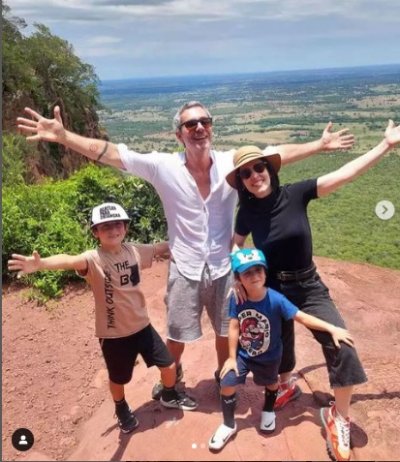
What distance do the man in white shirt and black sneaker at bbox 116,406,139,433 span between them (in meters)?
0.76

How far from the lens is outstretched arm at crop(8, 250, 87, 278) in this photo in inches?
111

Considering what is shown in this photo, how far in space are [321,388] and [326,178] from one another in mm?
1771

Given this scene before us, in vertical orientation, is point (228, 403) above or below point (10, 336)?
above

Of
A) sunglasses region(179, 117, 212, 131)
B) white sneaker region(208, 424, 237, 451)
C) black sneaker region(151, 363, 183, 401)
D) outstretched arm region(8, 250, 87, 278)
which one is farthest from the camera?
black sneaker region(151, 363, 183, 401)

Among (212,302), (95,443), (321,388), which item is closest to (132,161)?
(212,302)

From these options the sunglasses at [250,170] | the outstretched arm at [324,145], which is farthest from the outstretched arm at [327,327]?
the outstretched arm at [324,145]

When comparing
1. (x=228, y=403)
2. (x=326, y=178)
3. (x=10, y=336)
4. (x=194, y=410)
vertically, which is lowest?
(x=10, y=336)

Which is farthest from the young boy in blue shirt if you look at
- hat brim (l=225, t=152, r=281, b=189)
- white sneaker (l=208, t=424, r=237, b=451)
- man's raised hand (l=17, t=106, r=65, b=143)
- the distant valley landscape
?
man's raised hand (l=17, t=106, r=65, b=143)

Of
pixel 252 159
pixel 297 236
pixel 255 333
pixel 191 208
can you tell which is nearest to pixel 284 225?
pixel 297 236

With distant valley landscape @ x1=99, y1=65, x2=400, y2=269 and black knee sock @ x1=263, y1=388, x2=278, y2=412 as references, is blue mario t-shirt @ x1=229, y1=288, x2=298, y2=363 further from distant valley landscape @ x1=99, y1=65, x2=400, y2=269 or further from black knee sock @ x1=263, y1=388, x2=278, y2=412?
distant valley landscape @ x1=99, y1=65, x2=400, y2=269

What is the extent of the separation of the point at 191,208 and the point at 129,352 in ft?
3.44

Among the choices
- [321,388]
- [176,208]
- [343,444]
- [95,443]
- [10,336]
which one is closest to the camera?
[343,444]

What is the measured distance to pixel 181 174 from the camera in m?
3.12

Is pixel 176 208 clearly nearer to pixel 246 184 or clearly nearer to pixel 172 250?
pixel 172 250
